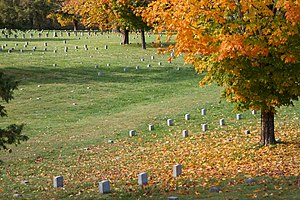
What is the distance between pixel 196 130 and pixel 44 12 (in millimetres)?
50941

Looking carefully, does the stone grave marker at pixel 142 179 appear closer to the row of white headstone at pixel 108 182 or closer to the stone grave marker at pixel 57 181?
the row of white headstone at pixel 108 182

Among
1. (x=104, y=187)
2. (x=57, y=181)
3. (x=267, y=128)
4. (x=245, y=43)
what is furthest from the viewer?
(x=267, y=128)

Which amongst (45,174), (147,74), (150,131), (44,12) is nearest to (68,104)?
→ (150,131)

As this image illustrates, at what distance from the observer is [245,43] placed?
1362cm

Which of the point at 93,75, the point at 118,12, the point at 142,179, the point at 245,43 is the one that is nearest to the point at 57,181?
the point at 142,179

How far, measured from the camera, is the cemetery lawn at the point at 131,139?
12.2 metres

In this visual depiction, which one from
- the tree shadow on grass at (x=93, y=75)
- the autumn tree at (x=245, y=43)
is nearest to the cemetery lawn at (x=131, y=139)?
the tree shadow on grass at (x=93, y=75)

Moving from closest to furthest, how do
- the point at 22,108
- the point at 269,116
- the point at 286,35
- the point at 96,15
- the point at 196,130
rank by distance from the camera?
the point at 286,35, the point at 269,116, the point at 196,130, the point at 22,108, the point at 96,15

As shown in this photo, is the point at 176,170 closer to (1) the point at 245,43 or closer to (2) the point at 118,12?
(1) the point at 245,43

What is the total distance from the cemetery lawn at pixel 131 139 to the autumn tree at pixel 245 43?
1.74 meters

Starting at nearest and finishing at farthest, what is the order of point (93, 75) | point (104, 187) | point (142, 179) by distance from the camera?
point (104, 187)
point (142, 179)
point (93, 75)

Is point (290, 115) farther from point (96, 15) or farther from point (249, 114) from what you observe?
point (96, 15)

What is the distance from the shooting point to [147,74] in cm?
3456

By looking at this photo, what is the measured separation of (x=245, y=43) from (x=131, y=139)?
7.00m
